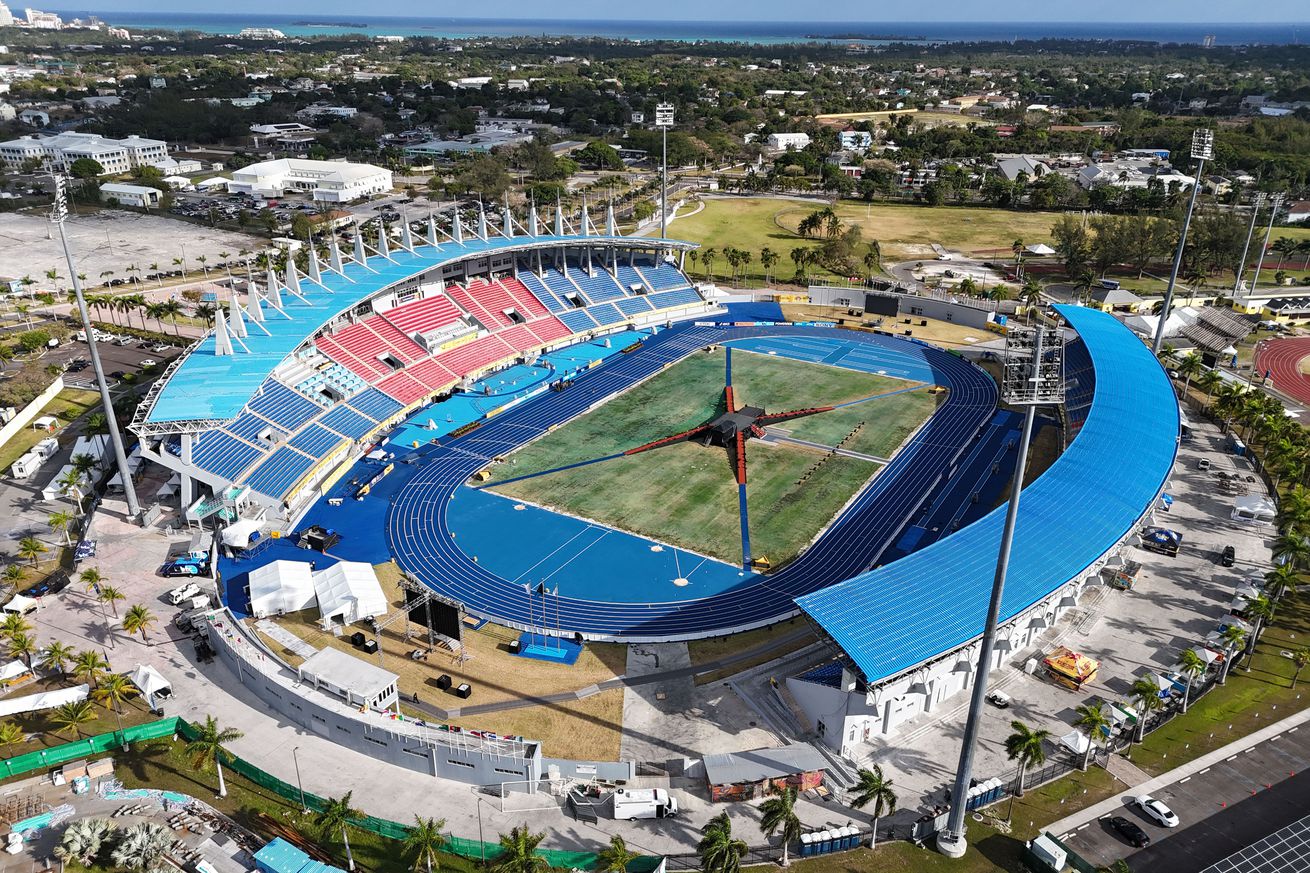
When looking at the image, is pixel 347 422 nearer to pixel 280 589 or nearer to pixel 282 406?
pixel 282 406

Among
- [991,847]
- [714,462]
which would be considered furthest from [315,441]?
[991,847]

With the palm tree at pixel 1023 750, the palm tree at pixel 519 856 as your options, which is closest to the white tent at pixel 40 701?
the palm tree at pixel 519 856

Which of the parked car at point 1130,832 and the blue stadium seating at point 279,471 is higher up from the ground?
→ the blue stadium seating at point 279,471

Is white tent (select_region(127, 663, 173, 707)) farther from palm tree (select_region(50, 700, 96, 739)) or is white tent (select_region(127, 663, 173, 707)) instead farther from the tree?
the tree

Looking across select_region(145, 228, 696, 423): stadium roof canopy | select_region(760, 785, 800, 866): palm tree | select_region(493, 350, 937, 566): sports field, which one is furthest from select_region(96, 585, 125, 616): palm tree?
select_region(760, 785, 800, 866): palm tree

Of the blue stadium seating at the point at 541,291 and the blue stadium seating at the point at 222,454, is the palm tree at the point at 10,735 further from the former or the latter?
the blue stadium seating at the point at 541,291

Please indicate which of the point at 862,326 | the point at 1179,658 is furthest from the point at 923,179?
the point at 1179,658
